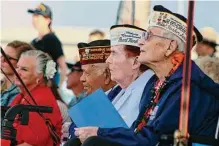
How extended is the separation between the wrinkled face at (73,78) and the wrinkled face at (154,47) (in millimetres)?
4161

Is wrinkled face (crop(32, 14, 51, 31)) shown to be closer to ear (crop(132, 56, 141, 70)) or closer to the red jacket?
the red jacket

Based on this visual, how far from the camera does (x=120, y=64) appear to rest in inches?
256

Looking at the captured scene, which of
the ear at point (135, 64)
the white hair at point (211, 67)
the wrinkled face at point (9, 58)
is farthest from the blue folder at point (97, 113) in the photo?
the wrinkled face at point (9, 58)

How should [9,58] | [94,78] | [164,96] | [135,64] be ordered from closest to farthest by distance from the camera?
[164,96]
[135,64]
[94,78]
[9,58]

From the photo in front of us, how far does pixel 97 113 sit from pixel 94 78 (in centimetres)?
128

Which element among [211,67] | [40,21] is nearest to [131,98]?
[211,67]

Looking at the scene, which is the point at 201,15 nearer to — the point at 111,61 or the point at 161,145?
the point at 111,61

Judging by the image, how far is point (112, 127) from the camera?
5.68 meters

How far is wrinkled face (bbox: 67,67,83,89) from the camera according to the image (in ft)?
32.5

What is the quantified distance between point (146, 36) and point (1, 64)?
3.12m

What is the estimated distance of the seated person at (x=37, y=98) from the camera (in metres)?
7.16

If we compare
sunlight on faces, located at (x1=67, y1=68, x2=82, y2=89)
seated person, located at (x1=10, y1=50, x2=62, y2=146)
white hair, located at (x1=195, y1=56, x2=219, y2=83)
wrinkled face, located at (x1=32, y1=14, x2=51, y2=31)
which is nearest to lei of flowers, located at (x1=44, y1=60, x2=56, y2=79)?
seated person, located at (x1=10, y1=50, x2=62, y2=146)

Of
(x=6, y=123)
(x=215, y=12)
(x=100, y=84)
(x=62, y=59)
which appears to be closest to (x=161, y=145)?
(x=6, y=123)

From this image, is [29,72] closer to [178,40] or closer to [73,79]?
[73,79]
